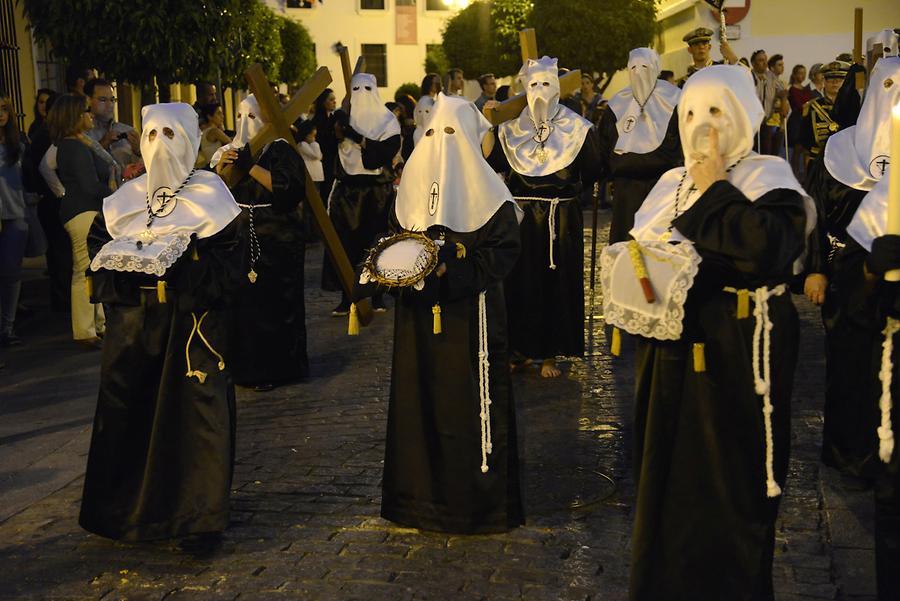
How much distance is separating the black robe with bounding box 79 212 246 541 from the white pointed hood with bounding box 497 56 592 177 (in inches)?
151

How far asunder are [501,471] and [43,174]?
7550 millimetres

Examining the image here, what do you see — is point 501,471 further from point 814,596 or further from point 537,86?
point 537,86

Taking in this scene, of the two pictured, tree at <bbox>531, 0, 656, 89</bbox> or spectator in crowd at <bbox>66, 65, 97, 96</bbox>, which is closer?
spectator in crowd at <bbox>66, 65, 97, 96</bbox>

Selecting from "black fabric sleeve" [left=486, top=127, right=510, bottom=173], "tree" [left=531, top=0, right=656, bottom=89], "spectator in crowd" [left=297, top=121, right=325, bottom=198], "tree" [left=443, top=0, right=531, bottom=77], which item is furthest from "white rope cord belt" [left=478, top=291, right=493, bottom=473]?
"tree" [left=443, top=0, right=531, bottom=77]

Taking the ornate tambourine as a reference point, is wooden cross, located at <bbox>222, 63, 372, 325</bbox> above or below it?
above

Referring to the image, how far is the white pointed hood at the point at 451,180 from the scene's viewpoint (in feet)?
20.3

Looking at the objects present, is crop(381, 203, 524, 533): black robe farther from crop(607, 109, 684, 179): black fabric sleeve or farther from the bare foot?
crop(607, 109, 684, 179): black fabric sleeve

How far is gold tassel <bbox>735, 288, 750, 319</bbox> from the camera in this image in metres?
4.73

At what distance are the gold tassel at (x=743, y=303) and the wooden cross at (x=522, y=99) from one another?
16.2 feet

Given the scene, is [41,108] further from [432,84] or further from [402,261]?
[402,261]

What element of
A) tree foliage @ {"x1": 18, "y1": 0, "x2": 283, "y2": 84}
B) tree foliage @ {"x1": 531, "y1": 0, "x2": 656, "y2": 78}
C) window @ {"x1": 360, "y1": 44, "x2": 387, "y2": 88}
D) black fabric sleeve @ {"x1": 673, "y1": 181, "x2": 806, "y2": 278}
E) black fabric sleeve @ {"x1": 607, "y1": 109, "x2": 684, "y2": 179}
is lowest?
black fabric sleeve @ {"x1": 673, "y1": 181, "x2": 806, "y2": 278}

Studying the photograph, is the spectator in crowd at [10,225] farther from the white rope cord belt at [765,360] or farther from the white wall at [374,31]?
the white wall at [374,31]

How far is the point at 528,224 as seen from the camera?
32.0 ft

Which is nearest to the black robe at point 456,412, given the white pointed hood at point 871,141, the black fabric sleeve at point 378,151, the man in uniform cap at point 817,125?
the white pointed hood at point 871,141
